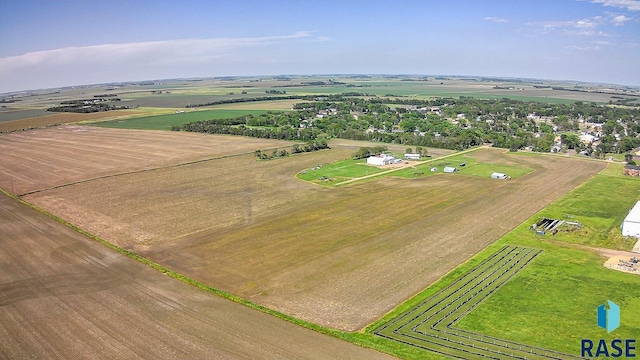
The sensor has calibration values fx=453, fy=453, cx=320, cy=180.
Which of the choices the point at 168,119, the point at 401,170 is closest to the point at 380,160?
the point at 401,170

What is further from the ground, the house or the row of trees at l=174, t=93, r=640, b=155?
the row of trees at l=174, t=93, r=640, b=155

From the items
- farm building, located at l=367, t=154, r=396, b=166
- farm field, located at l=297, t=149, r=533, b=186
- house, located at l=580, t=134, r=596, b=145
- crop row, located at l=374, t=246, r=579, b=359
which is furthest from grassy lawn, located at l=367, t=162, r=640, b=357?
house, located at l=580, t=134, r=596, b=145

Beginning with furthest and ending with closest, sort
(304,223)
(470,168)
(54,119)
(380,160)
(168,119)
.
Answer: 1. (54,119)
2. (168,119)
3. (380,160)
4. (470,168)
5. (304,223)

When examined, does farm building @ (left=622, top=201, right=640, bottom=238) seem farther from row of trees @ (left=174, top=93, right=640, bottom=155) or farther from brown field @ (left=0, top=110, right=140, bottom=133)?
brown field @ (left=0, top=110, right=140, bottom=133)

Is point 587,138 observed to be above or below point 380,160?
above

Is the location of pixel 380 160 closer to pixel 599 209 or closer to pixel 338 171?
pixel 338 171

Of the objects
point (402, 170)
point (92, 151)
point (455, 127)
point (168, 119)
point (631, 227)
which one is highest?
point (168, 119)
